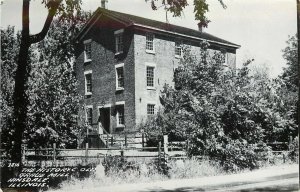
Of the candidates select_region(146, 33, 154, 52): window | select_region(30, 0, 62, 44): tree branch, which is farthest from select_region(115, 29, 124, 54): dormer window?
select_region(30, 0, 62, 44): tree branch

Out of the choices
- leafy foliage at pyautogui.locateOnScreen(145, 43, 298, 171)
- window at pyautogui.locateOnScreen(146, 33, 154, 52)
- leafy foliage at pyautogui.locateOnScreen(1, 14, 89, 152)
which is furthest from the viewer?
window at pyautogui.locateOnScreen(146, 33, 154, 52)

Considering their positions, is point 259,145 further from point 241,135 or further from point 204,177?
point 204,177

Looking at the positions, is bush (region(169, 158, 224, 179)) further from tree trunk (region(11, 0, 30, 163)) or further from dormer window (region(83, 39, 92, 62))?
dormer window (region(83, 39, 92, 62))

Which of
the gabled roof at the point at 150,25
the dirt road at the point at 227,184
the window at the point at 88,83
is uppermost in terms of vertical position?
the gabled roof at the point at 150,25

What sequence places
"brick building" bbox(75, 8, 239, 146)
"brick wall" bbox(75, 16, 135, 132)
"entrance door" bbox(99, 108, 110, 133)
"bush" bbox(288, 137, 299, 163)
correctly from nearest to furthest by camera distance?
"bush" bbox(288, 137, 299, 163), "brick building" bbox(75, 8, 239, 146), "brick wall" bbox(75, 16, 135, 132), "entrance door" bbox(99, 108, 110, 133)

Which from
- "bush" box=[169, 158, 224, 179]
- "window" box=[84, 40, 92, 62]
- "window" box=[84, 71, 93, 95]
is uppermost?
"window" box=[84, 40, 92, 62]

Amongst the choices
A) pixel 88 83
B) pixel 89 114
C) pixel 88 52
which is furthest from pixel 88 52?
pixel 89 114

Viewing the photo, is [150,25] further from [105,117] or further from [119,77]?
[105,117]

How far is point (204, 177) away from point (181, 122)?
250cm

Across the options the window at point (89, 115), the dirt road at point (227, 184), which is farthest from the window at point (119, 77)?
the dirt road at point (227, 184)

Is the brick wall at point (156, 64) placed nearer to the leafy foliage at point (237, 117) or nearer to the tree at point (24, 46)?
the leafy foliage at point (237, 117)

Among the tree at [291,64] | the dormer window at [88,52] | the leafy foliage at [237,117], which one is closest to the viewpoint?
the tree at [291,64]

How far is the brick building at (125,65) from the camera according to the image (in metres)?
20.6

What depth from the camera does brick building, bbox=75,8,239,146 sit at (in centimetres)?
2064
